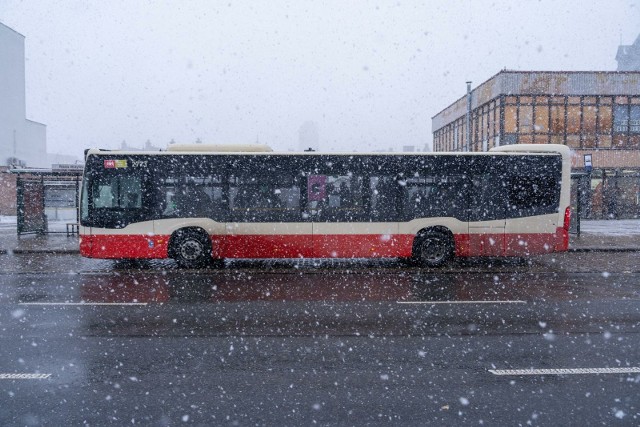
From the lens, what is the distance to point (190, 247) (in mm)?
13203

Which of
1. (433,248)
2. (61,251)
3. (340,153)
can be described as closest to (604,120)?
(433,248)

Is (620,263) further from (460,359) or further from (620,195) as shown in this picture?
(620,195)

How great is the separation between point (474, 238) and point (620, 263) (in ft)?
13.6

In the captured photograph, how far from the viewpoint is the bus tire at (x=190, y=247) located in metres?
13.2

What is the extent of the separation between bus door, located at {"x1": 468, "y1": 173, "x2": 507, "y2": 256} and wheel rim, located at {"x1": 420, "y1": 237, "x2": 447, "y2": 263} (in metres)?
0.72

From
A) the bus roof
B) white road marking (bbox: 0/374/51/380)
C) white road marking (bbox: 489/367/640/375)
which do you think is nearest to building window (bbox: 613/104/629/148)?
the bus roof

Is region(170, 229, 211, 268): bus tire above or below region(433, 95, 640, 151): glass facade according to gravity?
below

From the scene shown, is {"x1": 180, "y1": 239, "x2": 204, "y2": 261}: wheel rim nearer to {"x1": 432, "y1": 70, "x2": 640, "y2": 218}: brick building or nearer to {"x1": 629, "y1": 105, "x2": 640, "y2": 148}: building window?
Answer: {"x1": 432, "y1": 70, "x2": 640, "y2": 218}: brick building

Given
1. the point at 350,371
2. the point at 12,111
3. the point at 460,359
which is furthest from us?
the point at 12,111

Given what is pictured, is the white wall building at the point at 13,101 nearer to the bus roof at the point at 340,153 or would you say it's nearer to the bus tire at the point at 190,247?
the bus roof at the point at 340,153

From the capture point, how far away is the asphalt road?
4520 mm

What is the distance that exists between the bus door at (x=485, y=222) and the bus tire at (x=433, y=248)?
59 cm

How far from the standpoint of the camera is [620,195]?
33281 millimetres

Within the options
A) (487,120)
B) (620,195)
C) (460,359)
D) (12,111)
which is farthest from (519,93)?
(12,111)
